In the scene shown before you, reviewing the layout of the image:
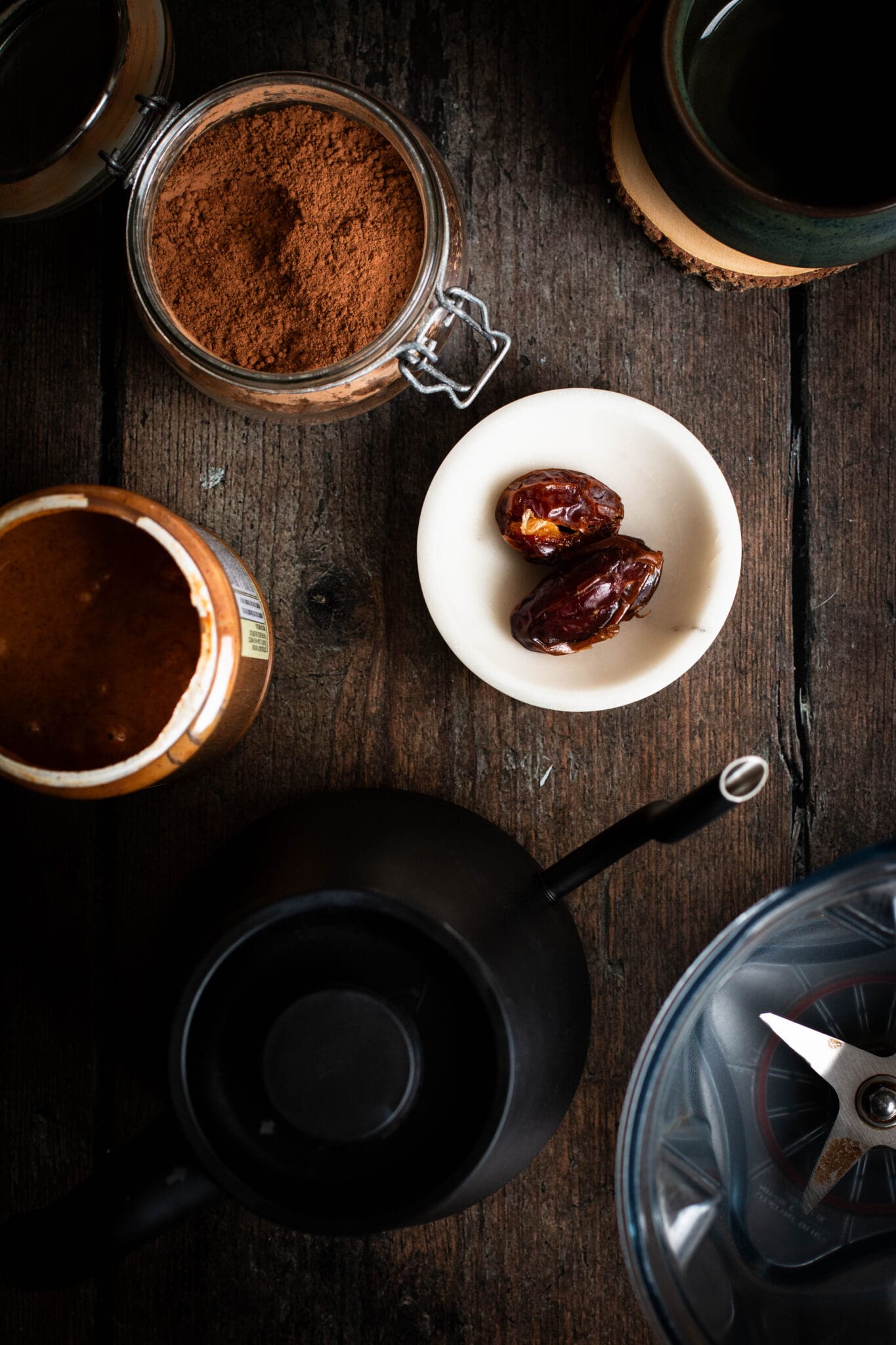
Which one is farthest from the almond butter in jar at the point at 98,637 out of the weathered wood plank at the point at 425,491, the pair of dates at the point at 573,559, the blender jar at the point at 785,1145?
the blender jar at the point at 785,1145

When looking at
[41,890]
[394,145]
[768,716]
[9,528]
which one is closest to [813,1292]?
[768,716]

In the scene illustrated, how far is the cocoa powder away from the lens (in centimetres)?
66

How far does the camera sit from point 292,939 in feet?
1.86

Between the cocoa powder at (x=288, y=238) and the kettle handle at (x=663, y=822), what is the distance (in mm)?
392

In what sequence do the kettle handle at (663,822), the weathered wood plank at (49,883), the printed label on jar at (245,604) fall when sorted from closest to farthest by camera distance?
the kettle handle at (663,822), the printed label on jar at (245,604), the weathered wood plank at (49,883)

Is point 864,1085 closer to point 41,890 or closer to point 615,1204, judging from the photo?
point 615,1204

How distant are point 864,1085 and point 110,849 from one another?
616mm

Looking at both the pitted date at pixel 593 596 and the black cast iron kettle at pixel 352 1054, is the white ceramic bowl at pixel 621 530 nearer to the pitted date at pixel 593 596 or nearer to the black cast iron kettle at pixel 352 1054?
the pitted date at pixel 593 596

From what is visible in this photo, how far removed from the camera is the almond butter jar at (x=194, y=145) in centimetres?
65

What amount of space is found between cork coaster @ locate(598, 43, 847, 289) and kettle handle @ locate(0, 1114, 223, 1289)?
2.38 ft

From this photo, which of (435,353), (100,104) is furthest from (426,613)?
(100,104)

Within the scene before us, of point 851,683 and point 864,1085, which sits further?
point 851,683

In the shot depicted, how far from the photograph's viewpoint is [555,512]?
2.23 ft

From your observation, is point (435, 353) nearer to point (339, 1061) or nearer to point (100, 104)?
point (100, 104)
